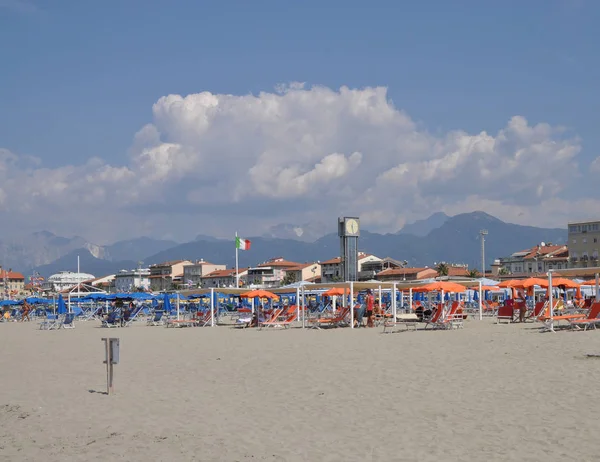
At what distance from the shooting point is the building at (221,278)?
14993 centimetres

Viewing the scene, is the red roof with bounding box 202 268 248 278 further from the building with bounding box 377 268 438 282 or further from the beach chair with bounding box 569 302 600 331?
the beach chair with bounding box 569 302 600 331

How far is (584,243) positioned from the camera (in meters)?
98.6

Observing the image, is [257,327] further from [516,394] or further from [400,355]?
[516,394]

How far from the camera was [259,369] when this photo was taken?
1320 centimetres

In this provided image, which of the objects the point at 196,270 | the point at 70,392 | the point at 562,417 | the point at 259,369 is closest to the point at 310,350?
the point at 259,369

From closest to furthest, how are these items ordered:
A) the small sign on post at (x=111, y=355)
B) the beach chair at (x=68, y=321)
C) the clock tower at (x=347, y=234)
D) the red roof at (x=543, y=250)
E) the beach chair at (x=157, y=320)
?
the small sign on post at (x=111, y=355)
the beach chair at (x=68, y=321)
the beach chair at (x=157, y=320)
the clock tower at (x=347, y=234)
the red roof at (x=543, y=250)

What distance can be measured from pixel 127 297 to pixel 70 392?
30.5 m

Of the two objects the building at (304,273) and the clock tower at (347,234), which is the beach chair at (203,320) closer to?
the clock tower at (347,234)

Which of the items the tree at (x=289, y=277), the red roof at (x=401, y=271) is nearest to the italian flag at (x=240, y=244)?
the red roof at (x=401, y=271)

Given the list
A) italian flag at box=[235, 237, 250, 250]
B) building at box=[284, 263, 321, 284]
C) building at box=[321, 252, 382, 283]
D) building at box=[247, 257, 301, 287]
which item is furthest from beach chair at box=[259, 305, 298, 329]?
building at box=[284, 263, 321, 284]

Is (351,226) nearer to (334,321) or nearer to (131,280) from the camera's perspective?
(334,321)

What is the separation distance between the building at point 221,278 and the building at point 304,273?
931 cm

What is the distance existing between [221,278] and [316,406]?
146 m

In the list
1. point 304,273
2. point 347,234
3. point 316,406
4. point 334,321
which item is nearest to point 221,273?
point 304,273
